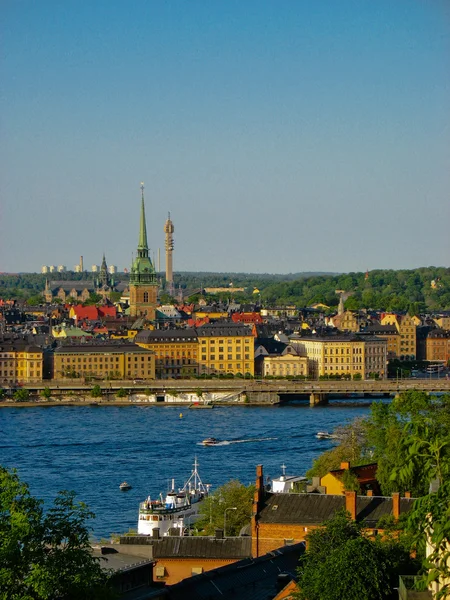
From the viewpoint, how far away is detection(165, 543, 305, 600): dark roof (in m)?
15.1

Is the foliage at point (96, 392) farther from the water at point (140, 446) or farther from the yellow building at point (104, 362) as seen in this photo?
the yellow building at point (104, 362)

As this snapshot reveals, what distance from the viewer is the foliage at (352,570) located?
13.3 meters

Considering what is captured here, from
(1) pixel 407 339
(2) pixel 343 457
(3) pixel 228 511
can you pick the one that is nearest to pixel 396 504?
(3) pixel 228 511

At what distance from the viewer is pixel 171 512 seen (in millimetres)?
24984

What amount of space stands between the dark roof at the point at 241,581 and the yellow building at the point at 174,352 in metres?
49.0

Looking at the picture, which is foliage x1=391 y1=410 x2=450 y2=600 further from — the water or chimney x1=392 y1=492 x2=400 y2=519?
the water

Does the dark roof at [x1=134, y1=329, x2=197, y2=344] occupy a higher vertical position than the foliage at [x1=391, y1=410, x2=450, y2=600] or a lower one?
lower

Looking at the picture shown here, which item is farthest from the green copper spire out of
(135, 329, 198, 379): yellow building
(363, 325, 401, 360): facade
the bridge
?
the bridge

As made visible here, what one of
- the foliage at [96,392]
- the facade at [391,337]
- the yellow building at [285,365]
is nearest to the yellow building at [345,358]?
the yellow building at [285,365]

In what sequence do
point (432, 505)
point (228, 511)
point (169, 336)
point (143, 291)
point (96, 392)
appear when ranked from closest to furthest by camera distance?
point (432, 505), point (228, 511), point (96, 392), point (169, 336), point (143, 291)

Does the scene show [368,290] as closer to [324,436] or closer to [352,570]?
[324,436]

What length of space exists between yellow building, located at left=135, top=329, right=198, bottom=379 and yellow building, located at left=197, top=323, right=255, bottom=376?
0.35 metres

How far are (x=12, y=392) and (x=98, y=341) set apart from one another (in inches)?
402

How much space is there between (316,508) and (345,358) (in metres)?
46.5
